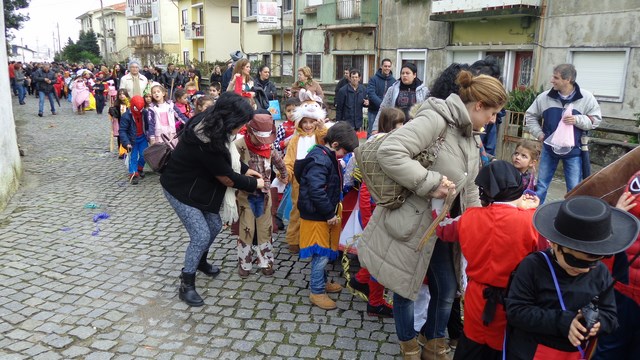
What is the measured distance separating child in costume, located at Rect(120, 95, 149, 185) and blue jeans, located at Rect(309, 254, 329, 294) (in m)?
5.14

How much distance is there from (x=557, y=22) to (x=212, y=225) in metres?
13.2

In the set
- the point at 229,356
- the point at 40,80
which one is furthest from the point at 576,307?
the point at 40,80

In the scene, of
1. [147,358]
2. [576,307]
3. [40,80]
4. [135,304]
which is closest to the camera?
[576,307]

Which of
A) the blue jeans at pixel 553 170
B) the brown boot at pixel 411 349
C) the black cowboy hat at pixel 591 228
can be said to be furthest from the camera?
the blue jeans at pixel 553 170

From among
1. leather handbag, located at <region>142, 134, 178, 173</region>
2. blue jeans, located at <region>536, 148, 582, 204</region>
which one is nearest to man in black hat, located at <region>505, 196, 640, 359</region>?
leather handbag, located at <region>142, 134, 178, 173</region>

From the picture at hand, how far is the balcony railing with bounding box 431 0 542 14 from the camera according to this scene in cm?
1425

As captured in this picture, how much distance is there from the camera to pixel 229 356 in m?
3.58

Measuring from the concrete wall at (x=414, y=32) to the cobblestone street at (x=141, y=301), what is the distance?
13.6 meters

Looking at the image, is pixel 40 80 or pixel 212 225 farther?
pixel 40 80

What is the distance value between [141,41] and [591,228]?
182ft

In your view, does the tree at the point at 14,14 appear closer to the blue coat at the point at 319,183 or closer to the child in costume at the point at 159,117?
the child in costume at the point at 159,117

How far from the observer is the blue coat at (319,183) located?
4.00 m

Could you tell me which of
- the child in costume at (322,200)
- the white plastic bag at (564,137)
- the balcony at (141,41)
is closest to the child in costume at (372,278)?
the child in costume at (322,200)

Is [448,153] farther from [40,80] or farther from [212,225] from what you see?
[40,80]
